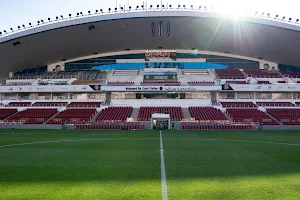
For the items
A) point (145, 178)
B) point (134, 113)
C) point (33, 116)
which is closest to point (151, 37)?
point (134, 113)

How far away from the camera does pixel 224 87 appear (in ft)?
181

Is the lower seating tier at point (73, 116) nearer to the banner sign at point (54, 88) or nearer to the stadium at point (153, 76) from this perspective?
the stadium at point (153, 76)

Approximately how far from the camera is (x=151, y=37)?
55062 millimetres

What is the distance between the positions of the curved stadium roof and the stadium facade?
168mm

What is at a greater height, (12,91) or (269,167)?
(12,91)

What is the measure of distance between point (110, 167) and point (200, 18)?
4056 cm

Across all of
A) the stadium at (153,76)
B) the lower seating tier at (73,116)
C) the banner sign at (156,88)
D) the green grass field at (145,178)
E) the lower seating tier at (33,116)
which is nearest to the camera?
the green grass field at (145,178)

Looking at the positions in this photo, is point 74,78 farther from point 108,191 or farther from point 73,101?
point 108,191

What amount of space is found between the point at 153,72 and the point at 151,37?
9861 millimetres

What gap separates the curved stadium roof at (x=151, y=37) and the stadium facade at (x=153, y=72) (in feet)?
0.55

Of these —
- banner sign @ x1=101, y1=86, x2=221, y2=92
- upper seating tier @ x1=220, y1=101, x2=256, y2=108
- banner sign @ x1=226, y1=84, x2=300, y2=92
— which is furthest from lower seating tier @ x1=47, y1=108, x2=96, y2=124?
banner sign @ x1=226, y1=84, x2=300, y2=92

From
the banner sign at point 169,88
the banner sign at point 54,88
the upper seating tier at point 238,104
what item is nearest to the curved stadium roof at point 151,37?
the banner sign at point 54,88

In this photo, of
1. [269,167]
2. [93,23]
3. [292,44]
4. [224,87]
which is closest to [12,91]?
[93,23]

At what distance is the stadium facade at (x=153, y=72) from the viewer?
4569 cm
